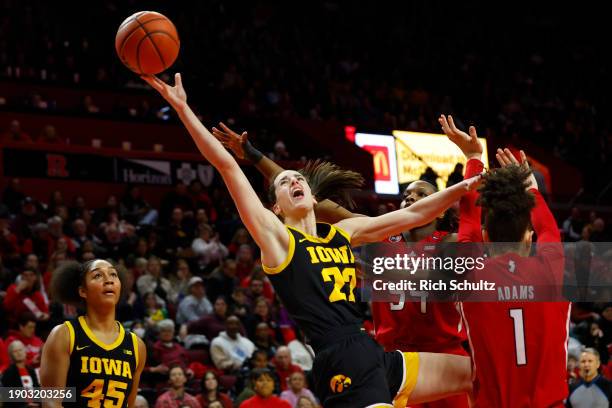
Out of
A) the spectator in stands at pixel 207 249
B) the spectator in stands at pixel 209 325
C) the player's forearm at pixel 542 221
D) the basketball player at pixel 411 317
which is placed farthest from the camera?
the spectator in stands at pixel 207 249

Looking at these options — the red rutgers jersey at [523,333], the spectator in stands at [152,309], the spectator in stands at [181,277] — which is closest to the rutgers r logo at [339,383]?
the red rutgers jersey at [523,333]

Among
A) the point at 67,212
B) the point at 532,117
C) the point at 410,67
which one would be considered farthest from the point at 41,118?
the point at 532,117

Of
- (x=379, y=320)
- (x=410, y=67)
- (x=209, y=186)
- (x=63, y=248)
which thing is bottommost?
(x=379, y=320)

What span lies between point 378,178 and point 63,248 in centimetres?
805

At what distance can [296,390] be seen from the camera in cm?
1116

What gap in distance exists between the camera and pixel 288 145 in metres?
19.8

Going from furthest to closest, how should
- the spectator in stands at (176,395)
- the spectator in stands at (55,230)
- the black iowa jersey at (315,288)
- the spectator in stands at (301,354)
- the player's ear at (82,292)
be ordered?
1. the spectator in stands at (55,230)
2. the spectator in stands at (301,354)
3. the spectator in stands at (176,395)
4. the player's ear at (82,292)
5. the black iowa jersey at (315,288)

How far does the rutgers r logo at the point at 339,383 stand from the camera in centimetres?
516

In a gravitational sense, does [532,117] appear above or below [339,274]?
above

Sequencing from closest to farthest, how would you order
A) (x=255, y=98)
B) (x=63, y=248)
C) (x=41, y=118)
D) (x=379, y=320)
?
A: (x=379, y=320) → (x=63, y=248) → (x=41, y=118) → (x=255, y=98)

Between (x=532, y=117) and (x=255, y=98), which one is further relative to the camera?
(x=532, y=117)

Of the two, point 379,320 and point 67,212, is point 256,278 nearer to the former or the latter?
point 67,212

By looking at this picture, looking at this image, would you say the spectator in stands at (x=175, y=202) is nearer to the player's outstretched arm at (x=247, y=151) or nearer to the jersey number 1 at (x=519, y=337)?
the player's outstretched arm at (x=247, y=151)

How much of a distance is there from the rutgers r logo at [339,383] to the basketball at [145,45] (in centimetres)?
202
